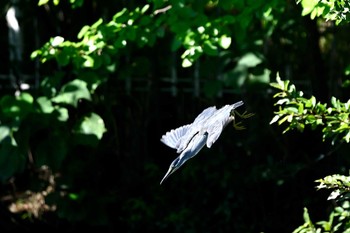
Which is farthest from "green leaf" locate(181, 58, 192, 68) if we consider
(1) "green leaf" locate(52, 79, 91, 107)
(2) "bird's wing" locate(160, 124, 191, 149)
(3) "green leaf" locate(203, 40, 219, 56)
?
(2) "bird's wing" locate(160, 124, 191, 149)

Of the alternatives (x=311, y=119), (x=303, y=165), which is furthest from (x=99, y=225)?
(x=311, y=119)

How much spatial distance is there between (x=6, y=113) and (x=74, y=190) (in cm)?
115

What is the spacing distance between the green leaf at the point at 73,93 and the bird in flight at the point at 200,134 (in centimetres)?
217

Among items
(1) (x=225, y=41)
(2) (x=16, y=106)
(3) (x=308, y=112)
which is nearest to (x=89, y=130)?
(2) (x=16, y=106)

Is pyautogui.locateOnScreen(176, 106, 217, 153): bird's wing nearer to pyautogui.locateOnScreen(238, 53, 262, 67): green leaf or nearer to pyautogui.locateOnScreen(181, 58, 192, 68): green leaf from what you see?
pyautogui.locateOnScreen(181, 58, 192, 68): green leaf

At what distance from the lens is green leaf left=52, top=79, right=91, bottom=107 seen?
428 cm

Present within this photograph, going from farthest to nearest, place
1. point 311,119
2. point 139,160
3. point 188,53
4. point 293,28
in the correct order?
point 139,160 → point 293,28 → point 188,53 → point 311,119

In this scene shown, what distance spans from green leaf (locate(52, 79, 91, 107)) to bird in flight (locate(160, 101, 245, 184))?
7.12 feet

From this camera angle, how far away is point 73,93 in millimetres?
4309

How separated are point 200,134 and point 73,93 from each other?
244 cm

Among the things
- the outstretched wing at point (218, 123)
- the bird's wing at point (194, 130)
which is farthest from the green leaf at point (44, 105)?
the outstretched wing at point (218, 123)

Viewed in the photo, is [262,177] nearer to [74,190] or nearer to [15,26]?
[74,190]

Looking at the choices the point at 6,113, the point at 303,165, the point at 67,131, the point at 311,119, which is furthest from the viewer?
the point at 303,165

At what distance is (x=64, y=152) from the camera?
14.4ft
